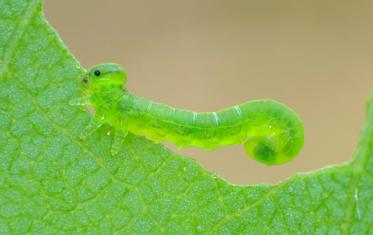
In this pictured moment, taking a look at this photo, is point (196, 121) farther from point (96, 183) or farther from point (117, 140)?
point (96, 183)

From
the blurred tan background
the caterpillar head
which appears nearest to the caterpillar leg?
the caterpillar head

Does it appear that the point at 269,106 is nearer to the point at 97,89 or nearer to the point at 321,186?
the point at 321,186

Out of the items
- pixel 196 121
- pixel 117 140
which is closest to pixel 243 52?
pixel 196 121

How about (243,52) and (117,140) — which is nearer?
(117,140)

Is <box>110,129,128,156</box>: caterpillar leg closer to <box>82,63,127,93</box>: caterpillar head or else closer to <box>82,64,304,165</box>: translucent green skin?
<box>82,64,304,165</box>: translucent green skin

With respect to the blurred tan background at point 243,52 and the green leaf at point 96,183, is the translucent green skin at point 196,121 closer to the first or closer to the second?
the green leaf at point 96,183
